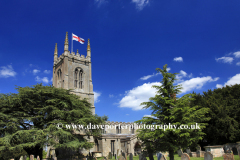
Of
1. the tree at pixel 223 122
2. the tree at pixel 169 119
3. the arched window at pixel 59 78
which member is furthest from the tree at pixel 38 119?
the arched window at pixel 59 78

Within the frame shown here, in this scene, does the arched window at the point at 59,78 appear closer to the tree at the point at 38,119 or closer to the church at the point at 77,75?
the church at the point at 77,75

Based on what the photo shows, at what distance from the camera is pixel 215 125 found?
24.2m

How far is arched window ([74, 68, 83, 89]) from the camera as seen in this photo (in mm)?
43531

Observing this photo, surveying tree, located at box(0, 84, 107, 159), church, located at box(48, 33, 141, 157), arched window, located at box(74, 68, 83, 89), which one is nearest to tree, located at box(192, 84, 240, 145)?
tree, located at box(0, 84, 107, 159)

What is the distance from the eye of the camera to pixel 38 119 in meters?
19.2

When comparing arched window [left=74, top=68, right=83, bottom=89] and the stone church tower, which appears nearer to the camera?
the stone church tower

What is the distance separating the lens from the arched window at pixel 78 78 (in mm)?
43531

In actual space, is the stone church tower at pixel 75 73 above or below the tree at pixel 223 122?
above

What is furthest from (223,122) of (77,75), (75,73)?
(75,73)

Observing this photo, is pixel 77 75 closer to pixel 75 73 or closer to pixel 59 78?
pixel 75 73

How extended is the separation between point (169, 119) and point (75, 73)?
3406cm

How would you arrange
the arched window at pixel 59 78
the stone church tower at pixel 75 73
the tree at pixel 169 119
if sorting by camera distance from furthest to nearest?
the arched window at pixel 59 78 → the stone church tower at pixel 75 73 → the tree at pixel 169 119

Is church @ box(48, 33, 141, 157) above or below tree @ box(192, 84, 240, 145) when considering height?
Answer: above

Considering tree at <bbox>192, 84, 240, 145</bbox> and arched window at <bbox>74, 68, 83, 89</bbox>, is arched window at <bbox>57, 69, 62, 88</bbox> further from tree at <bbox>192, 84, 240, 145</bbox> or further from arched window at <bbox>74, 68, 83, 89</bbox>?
tree at <bbox>192, 84, 240, 145</bbox>
